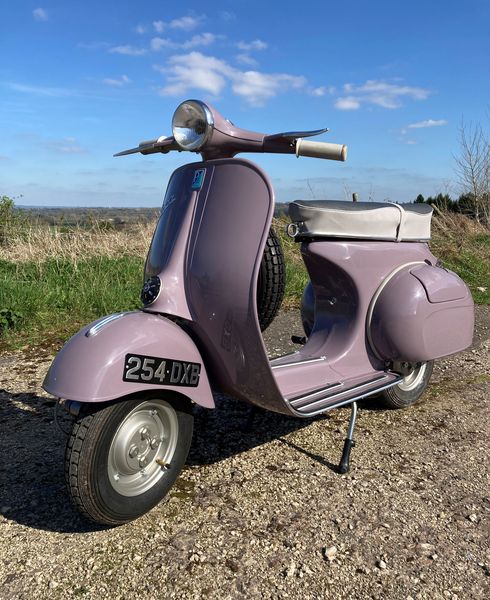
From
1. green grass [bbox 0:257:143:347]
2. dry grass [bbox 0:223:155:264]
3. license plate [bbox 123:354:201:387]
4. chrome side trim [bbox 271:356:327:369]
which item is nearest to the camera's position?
license plate [bbox 123:354:201:387]

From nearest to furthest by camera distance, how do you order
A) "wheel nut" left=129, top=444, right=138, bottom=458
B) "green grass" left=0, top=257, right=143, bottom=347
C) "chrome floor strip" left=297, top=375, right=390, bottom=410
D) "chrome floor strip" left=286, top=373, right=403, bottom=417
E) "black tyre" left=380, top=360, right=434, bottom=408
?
"wheel nut" left=129, top=444, right=138, bottom=458, "chrome floor strip" left=286, top=373, right=403, bottom=417, "chrome floor strip" left=297, top=375, right=390, bottom=410, "black tyre" left=380, top=360, right=434, bottom=408, "green grass" left=0, top=257, right=143, bottom=347

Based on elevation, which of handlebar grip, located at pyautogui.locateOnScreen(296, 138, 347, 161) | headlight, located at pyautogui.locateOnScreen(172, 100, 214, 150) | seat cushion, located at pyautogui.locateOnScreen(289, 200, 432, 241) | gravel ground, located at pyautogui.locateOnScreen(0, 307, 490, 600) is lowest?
gravel ground, located at pyautogui.locateOnScreen(0, 307, 490, 600)

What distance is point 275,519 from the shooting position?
222 cm

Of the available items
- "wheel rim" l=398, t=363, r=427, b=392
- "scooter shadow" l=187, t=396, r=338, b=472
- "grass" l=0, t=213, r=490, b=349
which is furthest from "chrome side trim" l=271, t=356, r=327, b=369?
"grass" l=0, t=213, r=490, b=349

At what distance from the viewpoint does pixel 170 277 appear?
2.27m

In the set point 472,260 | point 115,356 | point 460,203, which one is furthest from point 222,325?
point 460,203

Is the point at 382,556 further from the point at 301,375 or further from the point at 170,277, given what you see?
the point at 170,277

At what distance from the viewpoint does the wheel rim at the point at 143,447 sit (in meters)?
2.08

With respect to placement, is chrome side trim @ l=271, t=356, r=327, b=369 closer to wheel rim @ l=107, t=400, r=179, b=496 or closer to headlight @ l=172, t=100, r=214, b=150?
wheel rim @ l=107, t=400, r=179, b=496

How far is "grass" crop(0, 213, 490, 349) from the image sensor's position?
16.0 ft

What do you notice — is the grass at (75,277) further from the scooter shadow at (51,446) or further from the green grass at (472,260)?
the scooter shadow at (51,446)

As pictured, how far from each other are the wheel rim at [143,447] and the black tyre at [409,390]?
4.90ft

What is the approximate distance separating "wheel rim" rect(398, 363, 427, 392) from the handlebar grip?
163 cm

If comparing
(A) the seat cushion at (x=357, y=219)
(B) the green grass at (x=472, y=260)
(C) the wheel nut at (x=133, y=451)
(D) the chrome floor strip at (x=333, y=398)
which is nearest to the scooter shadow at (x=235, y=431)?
(D) the chrome floor strip at (x=333, y=398)
